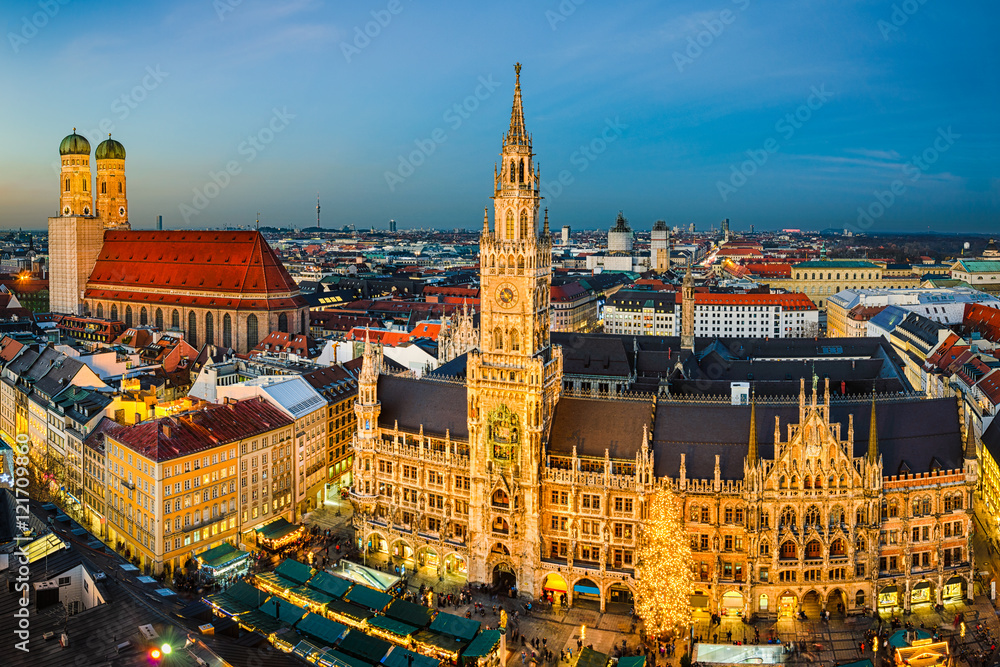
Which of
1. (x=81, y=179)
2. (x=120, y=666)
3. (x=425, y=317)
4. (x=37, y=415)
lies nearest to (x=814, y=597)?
(x=120, y=666)

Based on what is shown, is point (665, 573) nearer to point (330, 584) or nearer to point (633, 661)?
point (633, 661)

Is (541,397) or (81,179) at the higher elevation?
(81,179)

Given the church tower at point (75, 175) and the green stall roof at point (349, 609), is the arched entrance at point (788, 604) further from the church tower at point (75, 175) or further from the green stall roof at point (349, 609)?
the church tower at point (75, 175)

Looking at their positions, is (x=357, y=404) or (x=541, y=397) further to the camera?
(x=357, y=404)

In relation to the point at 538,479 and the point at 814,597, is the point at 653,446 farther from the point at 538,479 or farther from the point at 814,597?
the point at 814,597

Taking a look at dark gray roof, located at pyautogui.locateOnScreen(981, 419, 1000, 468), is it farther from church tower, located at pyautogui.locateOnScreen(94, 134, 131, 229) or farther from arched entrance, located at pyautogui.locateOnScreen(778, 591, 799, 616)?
church tower, located at pyautogui.locateOnScreen(94, 134, 131, 229)

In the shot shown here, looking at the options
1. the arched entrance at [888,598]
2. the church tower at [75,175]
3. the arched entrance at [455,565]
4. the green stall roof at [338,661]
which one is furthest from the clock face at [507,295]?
the church tower at [75,175]
